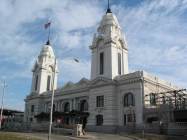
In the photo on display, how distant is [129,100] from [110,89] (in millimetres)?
5272

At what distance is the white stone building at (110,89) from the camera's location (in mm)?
61969

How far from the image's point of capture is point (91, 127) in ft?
220

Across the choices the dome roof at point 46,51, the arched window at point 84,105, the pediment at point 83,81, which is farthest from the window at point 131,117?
the dome roof at point 46,51

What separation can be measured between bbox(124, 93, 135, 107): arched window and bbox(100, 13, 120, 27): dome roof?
21396mm

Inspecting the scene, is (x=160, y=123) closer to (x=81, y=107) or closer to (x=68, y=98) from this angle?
(x=81, y=107)

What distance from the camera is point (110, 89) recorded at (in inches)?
2581

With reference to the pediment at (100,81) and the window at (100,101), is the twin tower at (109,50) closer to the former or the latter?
the pediment at (100,81)

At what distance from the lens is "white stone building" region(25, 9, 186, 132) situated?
203 feet

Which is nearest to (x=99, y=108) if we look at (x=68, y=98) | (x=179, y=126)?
(x=68, y=98)

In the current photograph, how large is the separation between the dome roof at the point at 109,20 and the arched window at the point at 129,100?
842 inches

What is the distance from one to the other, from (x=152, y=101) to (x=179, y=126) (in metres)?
13.5

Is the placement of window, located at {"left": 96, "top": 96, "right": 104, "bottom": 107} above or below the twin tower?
below

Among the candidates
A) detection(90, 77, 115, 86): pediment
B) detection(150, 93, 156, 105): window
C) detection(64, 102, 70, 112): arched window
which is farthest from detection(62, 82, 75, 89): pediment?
detection(150, 93, 156, 105): window

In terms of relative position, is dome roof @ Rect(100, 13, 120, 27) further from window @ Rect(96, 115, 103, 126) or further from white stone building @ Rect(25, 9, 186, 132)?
window @ Rect(96, 115, 103, 126)
